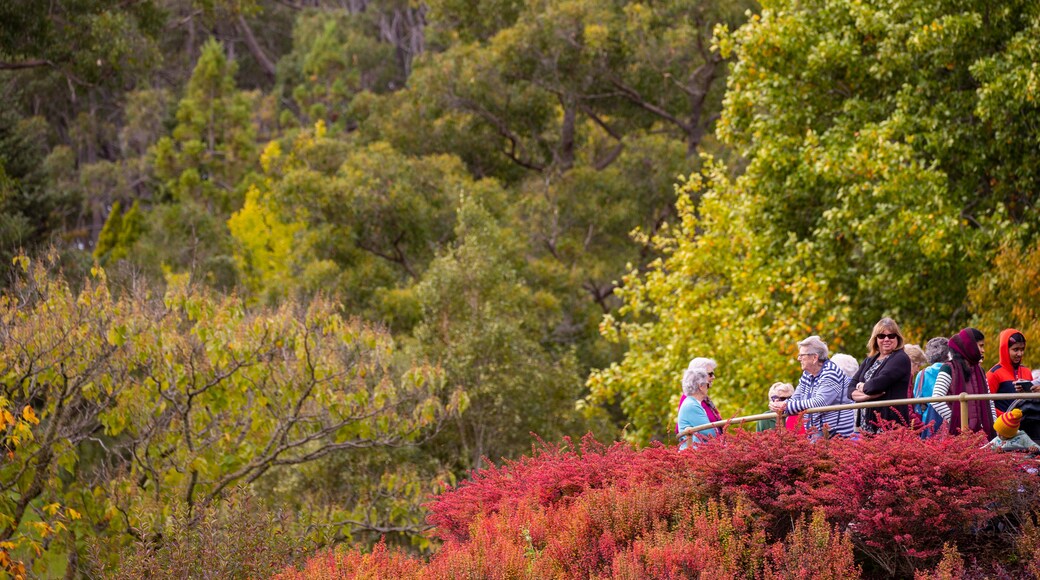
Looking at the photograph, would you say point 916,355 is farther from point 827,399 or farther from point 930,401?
point 930,401

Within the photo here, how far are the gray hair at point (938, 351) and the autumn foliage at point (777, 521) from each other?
1309 mm

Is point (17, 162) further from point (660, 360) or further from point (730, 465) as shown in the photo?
point (730, 465)

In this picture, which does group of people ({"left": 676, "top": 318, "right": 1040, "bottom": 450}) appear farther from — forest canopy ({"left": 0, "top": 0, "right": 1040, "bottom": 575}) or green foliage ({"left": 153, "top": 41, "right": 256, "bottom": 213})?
green foliage ({"left": 153, "top": 41, "right": 256, "bottom": 213})

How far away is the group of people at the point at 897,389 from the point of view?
929 cm

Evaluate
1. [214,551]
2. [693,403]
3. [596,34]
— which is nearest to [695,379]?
[693,403]

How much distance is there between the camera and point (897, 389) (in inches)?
374

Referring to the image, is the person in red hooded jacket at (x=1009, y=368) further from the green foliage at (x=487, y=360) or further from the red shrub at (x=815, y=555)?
the green foliage at (x=487, y=360)

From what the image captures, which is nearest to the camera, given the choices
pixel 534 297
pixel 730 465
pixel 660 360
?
pixel 730 465

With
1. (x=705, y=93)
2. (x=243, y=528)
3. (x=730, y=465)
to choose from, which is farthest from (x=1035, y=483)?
(x=705, y=93)

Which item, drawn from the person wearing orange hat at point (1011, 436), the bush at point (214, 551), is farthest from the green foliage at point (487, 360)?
the person wearing orange hat at point (1011, 436)

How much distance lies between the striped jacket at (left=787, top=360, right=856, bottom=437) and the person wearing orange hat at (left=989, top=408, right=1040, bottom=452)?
46.1 inches

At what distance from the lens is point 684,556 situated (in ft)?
24.8

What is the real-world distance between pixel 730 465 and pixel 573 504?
3.93 feet

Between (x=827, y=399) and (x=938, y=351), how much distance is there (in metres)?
0.94
